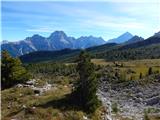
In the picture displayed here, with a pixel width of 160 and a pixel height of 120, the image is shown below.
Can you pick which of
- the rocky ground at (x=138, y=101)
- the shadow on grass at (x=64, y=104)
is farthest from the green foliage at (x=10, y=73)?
the rocky ground at (x=138, y=101)

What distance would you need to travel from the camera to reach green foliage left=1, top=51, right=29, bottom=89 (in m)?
62.9

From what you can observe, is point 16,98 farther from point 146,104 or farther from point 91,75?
point 146,104

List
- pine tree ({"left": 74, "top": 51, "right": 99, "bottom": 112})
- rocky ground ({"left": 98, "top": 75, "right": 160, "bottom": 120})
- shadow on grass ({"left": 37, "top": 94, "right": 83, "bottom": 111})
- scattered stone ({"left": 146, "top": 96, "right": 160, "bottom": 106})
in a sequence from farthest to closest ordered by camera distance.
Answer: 1. scattered stone ({"left": 146, "top": 96, "right": 160, "bottom": 106})
2. rocky ground ({"left": 98, "top": 75, "right": 160, "bottom": 120})
3. pine tree ({"left": 74, "top": 51, "right": 99, "bottom": 112})
4. shadow on grass ({"left": 37, "top": 94, "right": 83, "bottom": 111})

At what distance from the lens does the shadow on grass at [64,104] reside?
47.2 meters

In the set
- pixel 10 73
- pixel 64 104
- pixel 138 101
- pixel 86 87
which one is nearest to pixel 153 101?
pixel 138 101

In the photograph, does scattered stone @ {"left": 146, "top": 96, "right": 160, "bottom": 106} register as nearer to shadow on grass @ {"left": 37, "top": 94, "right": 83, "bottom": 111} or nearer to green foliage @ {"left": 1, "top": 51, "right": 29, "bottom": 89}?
shadow on grass @ {"left": 37, "top": 94, "right": 83, "bottom": 111}

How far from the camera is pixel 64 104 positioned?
4862 cm

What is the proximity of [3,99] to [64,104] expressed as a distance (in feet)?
30.2

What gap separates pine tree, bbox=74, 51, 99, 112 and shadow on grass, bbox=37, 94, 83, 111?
1.05 meters

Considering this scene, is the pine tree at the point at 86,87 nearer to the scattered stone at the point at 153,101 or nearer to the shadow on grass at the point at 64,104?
A: the shadow on grass at the point at 64,104

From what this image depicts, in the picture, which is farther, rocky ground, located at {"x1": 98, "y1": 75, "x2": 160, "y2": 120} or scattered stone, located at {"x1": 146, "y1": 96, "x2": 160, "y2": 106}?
scattered stone, located at {"x1": 146, "y1": 96, "x2": 160, "y2": 106}

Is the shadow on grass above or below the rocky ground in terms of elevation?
above

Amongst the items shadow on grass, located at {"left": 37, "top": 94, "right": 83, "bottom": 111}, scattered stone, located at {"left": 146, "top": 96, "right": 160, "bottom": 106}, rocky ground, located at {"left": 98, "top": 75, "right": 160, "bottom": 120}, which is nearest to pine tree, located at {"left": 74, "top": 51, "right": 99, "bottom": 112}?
shadow on grass, located at {"left": 37, "top": 94, "right": 83, "bottom": 111}

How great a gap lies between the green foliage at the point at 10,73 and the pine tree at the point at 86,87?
644 inches
